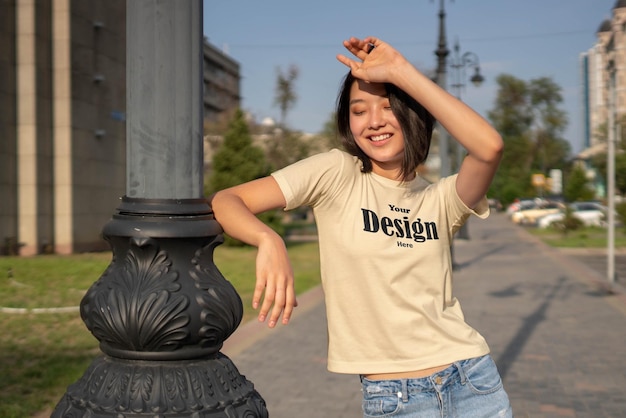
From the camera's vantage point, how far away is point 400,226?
2389 mm

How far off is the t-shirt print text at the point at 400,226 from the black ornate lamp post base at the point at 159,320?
1.67 feet

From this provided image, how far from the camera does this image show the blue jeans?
7.66 feet

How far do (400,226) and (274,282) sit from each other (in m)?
0.70

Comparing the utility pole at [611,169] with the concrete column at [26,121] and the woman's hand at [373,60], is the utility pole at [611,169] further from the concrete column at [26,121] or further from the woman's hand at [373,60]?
the woman's hand at [373,60]

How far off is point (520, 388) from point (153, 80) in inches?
218

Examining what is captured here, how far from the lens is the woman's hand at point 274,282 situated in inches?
70.2

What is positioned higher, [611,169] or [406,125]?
[611,169]

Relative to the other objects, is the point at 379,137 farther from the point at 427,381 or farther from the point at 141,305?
the point at 141,305

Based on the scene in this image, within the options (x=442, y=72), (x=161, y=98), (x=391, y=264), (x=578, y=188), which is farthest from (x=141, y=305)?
(x=578, y=188)

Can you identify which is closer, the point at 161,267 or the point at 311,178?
the point at 161,267

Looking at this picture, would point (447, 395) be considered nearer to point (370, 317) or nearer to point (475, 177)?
point (370, 317)

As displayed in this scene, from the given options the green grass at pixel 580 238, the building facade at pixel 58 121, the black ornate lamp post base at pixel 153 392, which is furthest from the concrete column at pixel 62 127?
the black ornate lamp post base at pixel 153 392

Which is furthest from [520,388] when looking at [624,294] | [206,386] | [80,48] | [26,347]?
[80,48]

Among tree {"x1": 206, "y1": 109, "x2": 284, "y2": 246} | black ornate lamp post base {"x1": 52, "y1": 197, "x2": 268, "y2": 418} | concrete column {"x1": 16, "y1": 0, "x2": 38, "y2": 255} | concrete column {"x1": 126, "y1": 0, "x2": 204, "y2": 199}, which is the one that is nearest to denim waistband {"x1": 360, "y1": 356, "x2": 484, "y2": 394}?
black ornate lamp post base {"x1": 52, "y1": 197, "x2": 268, "y2": 418}
